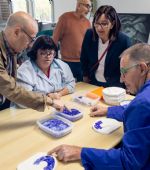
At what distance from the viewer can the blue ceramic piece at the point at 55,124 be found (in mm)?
1418

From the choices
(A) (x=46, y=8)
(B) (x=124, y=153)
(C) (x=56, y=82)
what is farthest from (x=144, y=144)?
(A) (x=46, y=8)

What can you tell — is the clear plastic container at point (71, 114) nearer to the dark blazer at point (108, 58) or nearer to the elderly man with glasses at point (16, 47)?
the elderly man with glasses at point (16, 47)

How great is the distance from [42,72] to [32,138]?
76 cm

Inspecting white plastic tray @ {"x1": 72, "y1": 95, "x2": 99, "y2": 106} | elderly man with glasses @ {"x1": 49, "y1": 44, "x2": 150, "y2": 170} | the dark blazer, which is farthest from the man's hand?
the dark blazer

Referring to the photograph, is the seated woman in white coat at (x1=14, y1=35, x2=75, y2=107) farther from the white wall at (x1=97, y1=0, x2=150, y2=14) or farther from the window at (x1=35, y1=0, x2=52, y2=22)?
the window at (x1=35, y1=0, x2=52, y2=22)

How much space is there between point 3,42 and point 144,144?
1.10 meters

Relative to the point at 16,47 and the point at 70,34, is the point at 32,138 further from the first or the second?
the point at 70,34

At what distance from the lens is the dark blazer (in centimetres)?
210

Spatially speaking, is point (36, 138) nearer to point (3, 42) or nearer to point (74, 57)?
point (3, 42)

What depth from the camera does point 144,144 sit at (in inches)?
37.2

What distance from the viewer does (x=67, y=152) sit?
1.17m

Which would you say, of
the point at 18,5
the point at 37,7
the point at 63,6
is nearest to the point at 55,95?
the point at 63,6

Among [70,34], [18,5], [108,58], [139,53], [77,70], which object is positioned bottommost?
[77,70]

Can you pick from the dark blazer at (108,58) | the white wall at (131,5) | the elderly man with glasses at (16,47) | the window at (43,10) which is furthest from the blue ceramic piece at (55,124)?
the window at (43,10)
